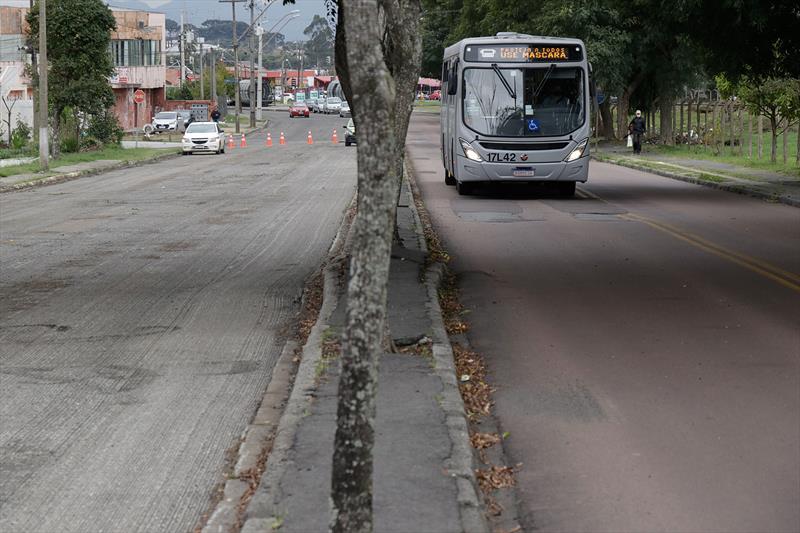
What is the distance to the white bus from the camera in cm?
2577

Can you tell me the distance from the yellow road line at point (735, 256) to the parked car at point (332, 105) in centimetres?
9773

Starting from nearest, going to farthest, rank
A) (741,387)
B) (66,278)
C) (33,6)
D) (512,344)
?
(741,387) → (512,344) → (66,278) → (33,6)

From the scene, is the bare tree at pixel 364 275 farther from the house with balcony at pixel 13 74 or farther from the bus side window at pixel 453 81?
the house with balcony at pixel 13 74

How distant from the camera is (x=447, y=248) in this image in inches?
687

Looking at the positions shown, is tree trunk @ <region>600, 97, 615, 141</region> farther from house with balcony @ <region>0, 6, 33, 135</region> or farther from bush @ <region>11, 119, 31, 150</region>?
house with balcony @ <region>0, 6, 33, 135</region>

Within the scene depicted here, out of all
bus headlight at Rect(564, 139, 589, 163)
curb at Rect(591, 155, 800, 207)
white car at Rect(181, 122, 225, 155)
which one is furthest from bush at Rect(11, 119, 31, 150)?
bus headlight at Rect(564, 139, 589, 163)

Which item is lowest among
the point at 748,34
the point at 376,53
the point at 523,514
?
the point at 523,514

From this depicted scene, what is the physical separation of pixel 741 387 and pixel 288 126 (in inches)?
3290

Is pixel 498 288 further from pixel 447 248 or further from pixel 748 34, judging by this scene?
pixel 748 34

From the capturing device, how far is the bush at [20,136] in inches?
1929

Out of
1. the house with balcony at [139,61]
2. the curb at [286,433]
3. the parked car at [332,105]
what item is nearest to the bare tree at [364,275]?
the curb at [286,433]

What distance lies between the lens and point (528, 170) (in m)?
25.9

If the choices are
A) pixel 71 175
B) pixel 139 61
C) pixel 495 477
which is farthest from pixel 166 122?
pixel 495 477

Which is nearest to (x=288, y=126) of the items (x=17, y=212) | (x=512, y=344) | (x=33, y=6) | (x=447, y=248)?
(x=33, y=6)
